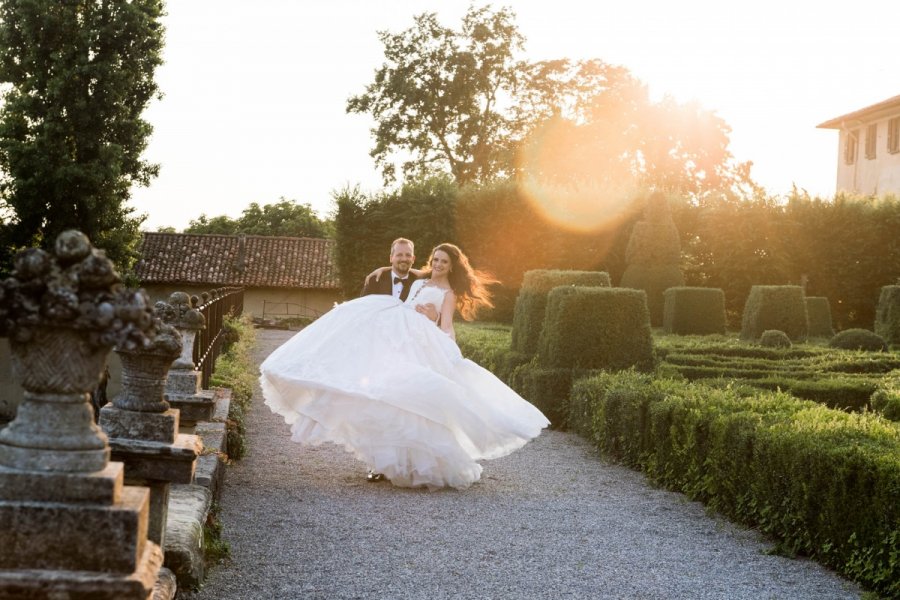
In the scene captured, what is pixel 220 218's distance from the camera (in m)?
73.3

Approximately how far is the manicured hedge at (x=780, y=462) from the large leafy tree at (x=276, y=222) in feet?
193

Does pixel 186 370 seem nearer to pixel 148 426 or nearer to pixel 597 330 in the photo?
pixel 148 426

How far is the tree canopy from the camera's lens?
38500 millimetres

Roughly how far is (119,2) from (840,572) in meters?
27.8

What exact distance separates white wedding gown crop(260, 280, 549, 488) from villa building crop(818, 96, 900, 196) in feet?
105

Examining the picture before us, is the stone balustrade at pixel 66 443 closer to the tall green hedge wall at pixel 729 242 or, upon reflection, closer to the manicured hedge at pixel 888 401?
the manicured hedge at pixel 888 401

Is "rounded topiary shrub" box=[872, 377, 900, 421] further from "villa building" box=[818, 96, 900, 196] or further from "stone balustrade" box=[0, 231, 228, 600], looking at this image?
"villa building" box=[818, 96, 900, 196]

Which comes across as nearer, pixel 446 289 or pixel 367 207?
pixel 446 289

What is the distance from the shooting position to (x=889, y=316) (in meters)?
20.9

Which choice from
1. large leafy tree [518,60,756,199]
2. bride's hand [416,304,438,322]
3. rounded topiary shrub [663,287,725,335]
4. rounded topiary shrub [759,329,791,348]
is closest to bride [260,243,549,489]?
bride's hand [416,304,438,322]

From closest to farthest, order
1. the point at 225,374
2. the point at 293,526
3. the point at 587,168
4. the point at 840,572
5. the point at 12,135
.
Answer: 1. the point at 840,572
2. the point at 293,526
3. the point at 225,374
4. the point at 12,135
5. the point at 587,168

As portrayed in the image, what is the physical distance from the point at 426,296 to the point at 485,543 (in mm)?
2682

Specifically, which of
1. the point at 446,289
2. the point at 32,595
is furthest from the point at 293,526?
the point at 32,595

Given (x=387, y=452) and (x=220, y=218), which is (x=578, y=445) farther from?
(x=220, y=218)
